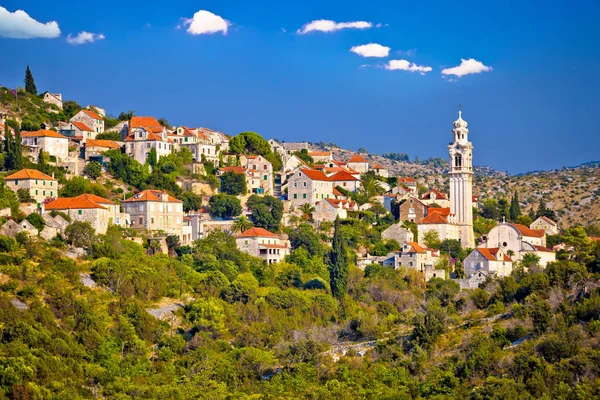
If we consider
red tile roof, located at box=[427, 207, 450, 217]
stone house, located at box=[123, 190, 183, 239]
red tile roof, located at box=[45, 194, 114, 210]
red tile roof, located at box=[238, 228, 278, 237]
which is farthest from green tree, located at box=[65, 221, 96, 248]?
red tile roof, located at box=[427, 207, 450, 217]

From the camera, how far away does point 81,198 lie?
78750 mm

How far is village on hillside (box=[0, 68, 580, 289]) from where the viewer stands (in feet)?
265

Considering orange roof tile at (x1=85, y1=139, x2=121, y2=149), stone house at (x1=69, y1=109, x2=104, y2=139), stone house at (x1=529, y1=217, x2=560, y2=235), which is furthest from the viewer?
stone house at (x1=69, y1=109, x2=104, y2=139)

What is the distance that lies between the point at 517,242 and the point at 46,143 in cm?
3474

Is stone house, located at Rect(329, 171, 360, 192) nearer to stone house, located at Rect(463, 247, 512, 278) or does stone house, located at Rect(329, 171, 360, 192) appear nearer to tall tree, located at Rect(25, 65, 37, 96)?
stone house, located at Rect(463, 247, 512, 278)

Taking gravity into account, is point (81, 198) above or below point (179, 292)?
above

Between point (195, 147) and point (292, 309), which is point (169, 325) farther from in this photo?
point (195, 147)

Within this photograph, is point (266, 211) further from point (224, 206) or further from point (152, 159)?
point (152, 159)

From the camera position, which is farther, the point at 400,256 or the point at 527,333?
the point at 400,256

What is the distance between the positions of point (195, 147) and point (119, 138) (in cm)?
604

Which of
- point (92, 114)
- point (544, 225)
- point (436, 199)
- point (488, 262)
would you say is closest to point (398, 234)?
point (488, 262)

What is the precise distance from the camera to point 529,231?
9025 cm

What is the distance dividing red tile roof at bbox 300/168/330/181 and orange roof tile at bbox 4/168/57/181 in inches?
859

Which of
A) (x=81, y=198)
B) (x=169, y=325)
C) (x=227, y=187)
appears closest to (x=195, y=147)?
(x=227, y=187)
